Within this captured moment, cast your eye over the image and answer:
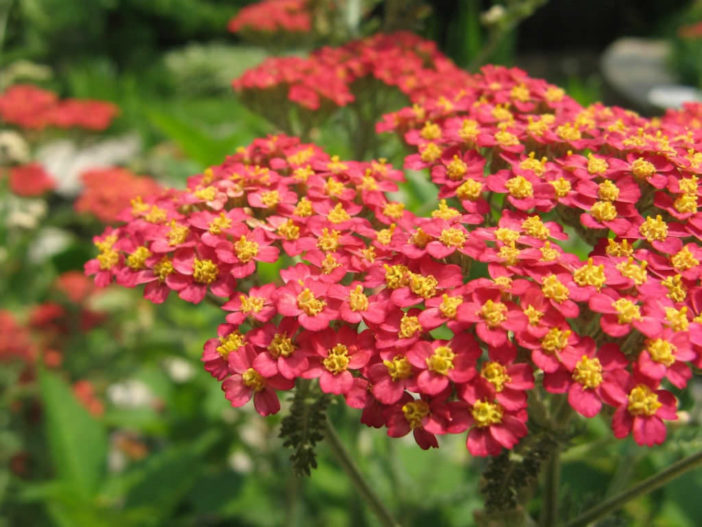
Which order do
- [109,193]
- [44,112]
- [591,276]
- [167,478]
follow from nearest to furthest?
[591,276] → [167,478] → [109,193] → [44,112]

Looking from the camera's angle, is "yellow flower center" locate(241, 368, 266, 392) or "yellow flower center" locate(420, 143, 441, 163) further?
"yellow flower center" locate(420, 143, 441, 163)

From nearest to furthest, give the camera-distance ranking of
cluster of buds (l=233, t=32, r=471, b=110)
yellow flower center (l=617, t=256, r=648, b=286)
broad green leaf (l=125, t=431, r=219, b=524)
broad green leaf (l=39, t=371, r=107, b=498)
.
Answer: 1. yellow flower center (l=617, t=256, r=648, b=286)
2. cluster of buds (l=233, t=32, r=471, b=110)
3. broad green leaf (l=125, t=431, r=219, b=524)
4. broad green leaf (l=39, t=371, r=107, b=498)

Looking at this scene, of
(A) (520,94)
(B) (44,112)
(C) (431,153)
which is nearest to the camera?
(C) (431,153)

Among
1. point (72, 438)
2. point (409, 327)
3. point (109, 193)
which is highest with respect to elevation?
point (409, 327)

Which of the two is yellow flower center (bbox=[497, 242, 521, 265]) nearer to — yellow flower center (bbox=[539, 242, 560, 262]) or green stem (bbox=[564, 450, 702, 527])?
yellow flower center (bbox=[539, 242, 560, 262])

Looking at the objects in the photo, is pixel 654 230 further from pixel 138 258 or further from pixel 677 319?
pixel 138 258

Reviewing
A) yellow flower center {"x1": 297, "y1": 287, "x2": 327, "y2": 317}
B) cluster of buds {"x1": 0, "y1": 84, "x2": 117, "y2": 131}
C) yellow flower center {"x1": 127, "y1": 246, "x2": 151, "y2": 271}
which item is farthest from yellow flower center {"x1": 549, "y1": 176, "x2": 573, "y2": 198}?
cluster of buds {"x1": 0, "y1": 84, "x2": 117, "y2": 131}

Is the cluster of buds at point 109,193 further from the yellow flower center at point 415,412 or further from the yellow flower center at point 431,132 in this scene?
the yellow flower center at point 415,412

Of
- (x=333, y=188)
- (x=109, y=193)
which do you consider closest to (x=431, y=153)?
(x=333, y=188)
